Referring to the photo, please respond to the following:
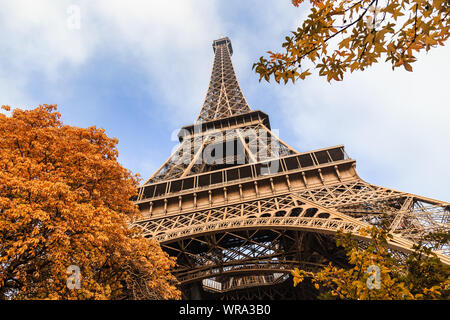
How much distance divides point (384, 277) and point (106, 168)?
7408 mm

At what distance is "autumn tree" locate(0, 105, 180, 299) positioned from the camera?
5930 mm

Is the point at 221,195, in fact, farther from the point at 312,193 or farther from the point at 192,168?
the point at 192,168

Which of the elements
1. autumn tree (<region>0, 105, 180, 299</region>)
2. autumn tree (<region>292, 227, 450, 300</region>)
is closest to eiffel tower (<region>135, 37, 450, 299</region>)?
autumn tree (<region>0, 105, 180, 299</region>)

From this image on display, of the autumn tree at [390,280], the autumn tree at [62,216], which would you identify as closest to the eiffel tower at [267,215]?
the autumn tree at [62,216]

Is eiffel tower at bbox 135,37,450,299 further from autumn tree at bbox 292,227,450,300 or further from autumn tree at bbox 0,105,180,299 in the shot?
autumn tree at bbox 292,227,450,300

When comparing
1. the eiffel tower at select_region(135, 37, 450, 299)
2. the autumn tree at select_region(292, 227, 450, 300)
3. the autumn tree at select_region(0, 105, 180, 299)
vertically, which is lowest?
the autumn tree at select_region(292, 227, 450, 300)

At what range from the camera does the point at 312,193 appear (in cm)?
1662

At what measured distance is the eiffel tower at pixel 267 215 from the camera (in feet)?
40.9

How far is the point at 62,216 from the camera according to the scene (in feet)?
21.5

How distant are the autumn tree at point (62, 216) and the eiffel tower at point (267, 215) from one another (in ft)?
10.8

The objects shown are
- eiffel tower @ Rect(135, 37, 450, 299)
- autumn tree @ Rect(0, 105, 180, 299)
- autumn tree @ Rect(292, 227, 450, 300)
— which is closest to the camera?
autumn tree @ Rect(292, 227, 450, 300)

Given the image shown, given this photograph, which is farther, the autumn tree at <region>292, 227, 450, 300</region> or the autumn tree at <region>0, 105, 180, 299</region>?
the autumn tree at <region>0, 105, 180, 299</region>

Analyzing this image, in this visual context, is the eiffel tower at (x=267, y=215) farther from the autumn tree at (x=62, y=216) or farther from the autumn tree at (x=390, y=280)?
the autumn tree at (x=390, y=280)

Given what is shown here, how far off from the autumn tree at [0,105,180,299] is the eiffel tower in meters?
3.28
